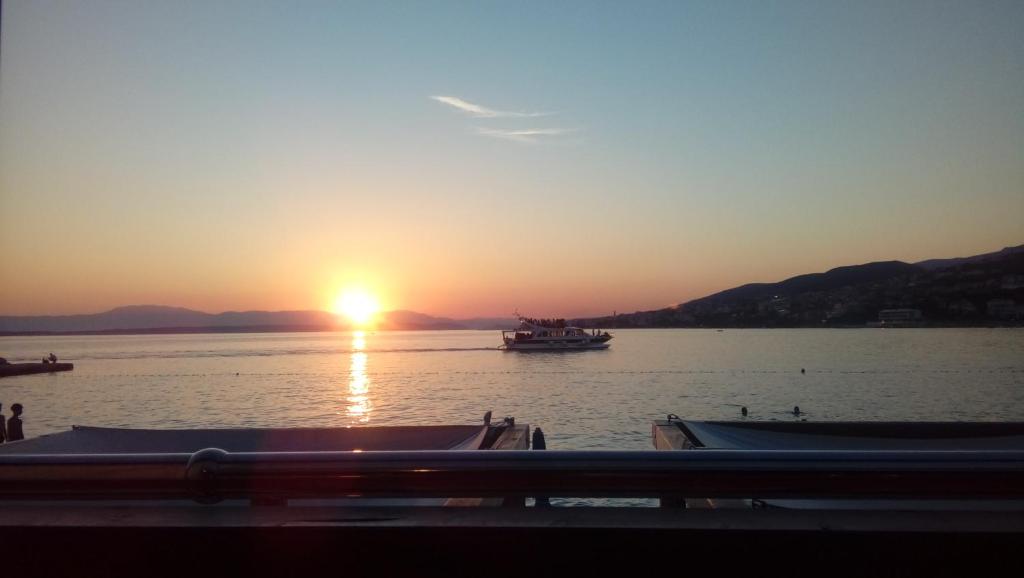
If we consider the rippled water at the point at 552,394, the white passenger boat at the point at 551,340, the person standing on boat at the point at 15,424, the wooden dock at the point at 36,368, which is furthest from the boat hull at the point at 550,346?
the person standing on boat at the point at 15,424

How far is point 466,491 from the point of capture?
7.23ft

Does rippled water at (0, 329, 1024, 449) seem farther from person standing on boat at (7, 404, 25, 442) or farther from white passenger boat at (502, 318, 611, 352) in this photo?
white passenger boat at (502, 318, 611, 352)

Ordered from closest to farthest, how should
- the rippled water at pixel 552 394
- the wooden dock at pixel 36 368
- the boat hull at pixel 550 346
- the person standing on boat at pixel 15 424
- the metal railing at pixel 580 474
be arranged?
the metal railing at pixel 580 474
the person standing on boat at pixel 15 424
the rippled water at pixel 552 394
the wooden dock at pixel 36 368
the boat hull at pixel 550 346

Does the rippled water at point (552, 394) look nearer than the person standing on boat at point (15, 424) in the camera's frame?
No

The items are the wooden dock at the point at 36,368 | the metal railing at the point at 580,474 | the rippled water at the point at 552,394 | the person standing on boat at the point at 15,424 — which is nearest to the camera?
the metal railing at the point at 580,474

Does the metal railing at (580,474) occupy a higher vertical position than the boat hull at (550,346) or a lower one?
higher

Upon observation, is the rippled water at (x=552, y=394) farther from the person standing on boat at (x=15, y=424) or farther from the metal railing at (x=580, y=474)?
the metal railing at (x=580, y=474)

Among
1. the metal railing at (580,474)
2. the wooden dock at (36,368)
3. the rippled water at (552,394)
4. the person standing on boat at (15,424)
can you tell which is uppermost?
the metal railing at (580,474)

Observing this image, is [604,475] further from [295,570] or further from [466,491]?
[295,570]

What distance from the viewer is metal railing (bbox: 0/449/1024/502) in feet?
6.94

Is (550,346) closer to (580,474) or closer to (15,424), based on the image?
(15,424)

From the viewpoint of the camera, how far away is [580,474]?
2176mm

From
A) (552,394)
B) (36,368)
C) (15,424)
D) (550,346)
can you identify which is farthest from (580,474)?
(550,346)

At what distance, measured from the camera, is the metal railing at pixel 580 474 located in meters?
2.12
